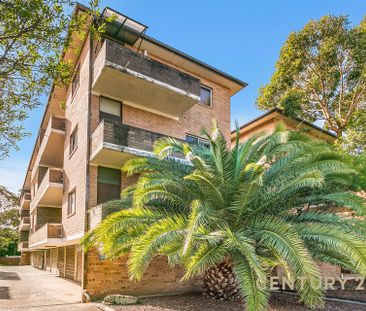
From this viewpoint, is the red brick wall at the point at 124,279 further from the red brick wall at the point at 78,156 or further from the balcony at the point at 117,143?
the balcony at the point at 117,143

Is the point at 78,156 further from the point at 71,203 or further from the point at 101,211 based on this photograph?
the point at 101,211

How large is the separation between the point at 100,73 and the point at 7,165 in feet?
17.9

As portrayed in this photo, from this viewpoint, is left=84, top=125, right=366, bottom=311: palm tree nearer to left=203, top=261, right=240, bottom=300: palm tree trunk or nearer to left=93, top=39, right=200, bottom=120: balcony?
left=203, top=261, right=240, bottom=300: palm tree trunk

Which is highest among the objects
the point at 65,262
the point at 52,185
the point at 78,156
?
the point at 78,156

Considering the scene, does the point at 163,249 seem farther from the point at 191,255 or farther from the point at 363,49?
the point at 363,49

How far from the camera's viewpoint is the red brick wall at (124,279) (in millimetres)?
11781

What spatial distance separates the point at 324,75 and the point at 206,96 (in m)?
9.26

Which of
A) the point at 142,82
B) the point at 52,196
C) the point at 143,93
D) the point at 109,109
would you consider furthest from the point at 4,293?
the point at 142,82

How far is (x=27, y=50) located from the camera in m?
6.93

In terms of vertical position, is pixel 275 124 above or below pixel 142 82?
below

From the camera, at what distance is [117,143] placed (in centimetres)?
1273

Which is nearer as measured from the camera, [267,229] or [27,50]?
[27,50]

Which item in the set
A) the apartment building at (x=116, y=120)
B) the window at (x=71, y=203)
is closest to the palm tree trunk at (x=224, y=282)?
the apartment building at (x=116, y=120)

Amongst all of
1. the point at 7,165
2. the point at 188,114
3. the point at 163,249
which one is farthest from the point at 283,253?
the point at 188,114
